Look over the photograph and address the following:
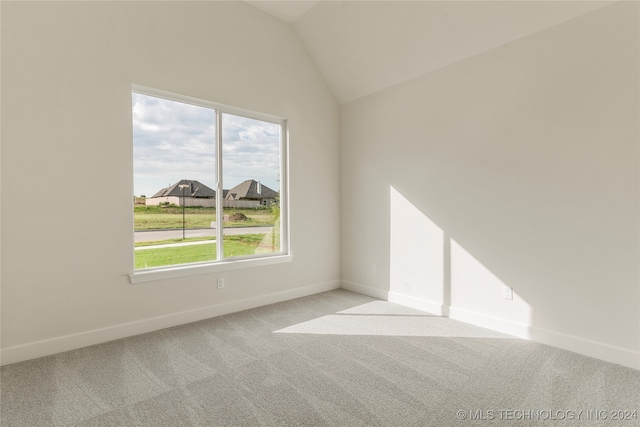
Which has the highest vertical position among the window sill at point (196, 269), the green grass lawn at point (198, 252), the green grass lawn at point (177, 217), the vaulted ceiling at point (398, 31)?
the vaulted ceiling at point (398, 31)

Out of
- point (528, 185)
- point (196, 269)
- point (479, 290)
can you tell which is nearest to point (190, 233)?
point (196, 269)

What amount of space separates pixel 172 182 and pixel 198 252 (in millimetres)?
765

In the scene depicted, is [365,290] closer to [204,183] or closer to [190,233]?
[190,233]

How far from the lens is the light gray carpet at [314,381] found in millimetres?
1775

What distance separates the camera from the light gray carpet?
1775 millimetres

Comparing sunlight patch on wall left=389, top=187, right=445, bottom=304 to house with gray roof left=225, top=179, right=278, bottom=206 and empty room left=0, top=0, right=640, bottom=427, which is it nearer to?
empty room left=0, top=0, right=640, bottom=427

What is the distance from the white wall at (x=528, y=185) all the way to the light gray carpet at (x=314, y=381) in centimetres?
38

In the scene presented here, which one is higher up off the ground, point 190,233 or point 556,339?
point 190,233

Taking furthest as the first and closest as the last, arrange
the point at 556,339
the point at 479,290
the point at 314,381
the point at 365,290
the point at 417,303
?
the point at 365,290 < the point at 417,303 < the point at 479,290 < the point at 556,339 < the point at 314,381

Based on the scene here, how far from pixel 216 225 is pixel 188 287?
2.30 feet

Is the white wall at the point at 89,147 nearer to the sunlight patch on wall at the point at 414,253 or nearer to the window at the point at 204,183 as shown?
the window at the point at 204,183

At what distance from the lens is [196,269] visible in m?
3.23

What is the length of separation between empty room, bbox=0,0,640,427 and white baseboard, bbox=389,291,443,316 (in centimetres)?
2

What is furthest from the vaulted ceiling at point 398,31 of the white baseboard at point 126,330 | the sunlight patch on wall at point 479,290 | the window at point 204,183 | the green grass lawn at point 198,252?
the white baseboard at point 126,330
